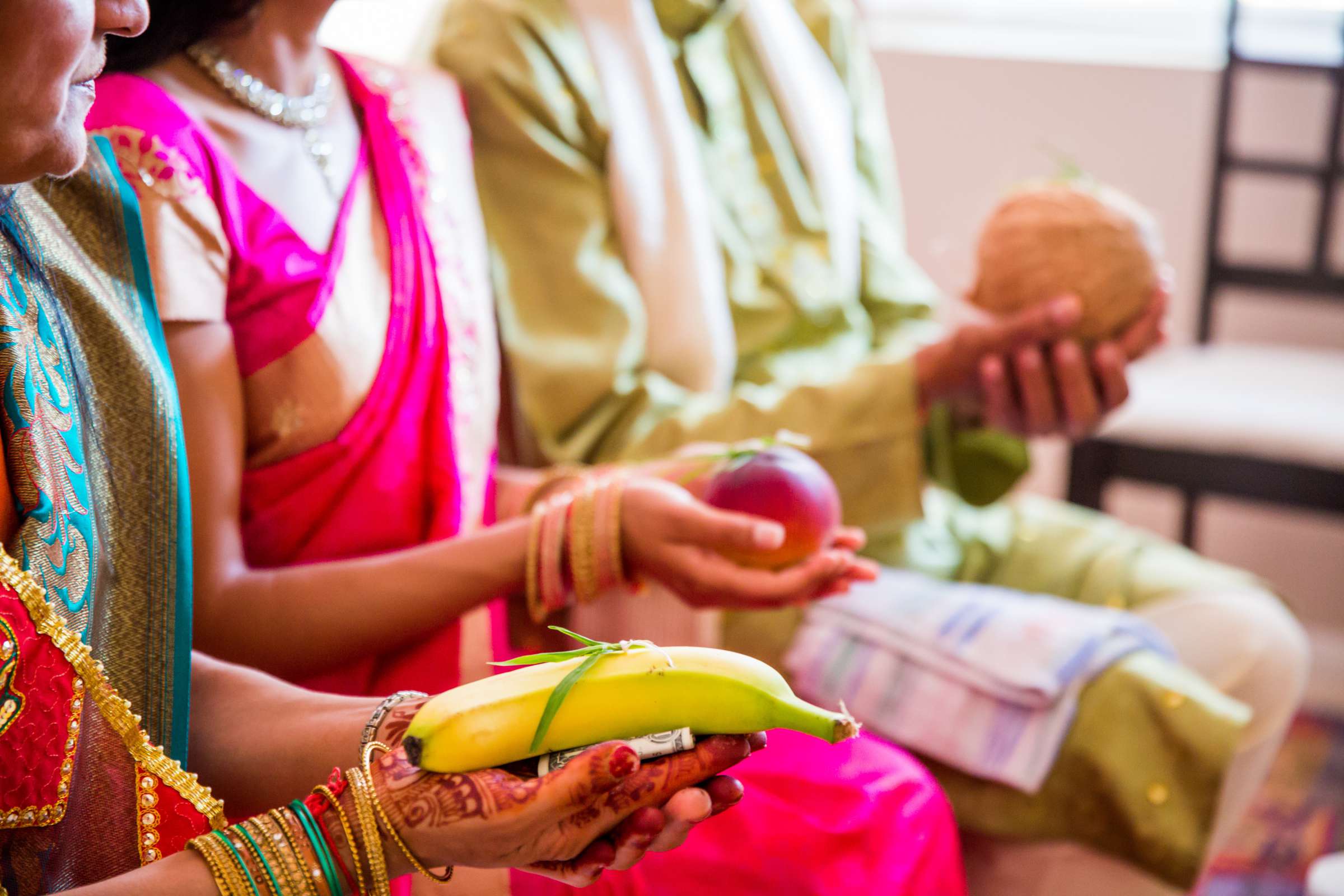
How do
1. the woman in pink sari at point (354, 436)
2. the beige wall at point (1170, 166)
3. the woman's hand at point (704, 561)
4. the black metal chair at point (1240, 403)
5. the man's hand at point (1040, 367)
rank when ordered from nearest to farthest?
the woman in pink sari at point (354, 436) < the woman's hand at point (704, 561) < the man's hand at point (1040, 367) < the black metal chair at point (1240, 403) < the beige wall at point (1170, 166)

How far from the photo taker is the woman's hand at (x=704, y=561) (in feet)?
3.14

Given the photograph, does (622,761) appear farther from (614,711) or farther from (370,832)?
(370,832)

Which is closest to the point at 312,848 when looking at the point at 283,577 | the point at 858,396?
the point at 283,577

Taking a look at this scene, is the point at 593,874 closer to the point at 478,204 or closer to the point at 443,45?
the point at 478,204

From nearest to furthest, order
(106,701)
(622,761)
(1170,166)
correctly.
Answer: (622,761), (106,701), (1170,166)

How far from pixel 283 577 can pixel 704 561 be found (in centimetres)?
31

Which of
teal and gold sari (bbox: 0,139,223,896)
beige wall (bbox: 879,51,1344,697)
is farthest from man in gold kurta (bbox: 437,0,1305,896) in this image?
beige wall (bbox: 879,51,1344,697)

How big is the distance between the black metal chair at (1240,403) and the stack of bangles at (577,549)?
1.15m

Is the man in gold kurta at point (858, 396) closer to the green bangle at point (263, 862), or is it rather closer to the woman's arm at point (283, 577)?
the woman's arm at point (283, 577)

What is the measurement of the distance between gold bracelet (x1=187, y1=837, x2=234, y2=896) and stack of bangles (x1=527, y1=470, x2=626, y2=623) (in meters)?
0.40

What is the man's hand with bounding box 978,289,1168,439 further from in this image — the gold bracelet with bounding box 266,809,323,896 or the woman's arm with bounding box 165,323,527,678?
the gold bracelet with bounding box 266,809,323,896

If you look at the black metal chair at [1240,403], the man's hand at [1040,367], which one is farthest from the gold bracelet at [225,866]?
the black metal chair at [1240,403]

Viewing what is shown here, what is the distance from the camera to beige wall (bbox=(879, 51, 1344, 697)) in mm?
2344

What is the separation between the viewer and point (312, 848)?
2.03ft
